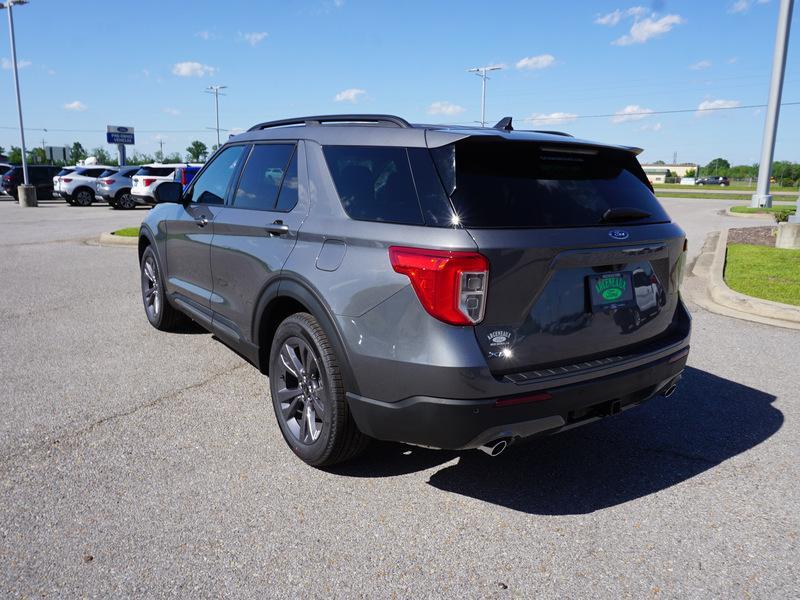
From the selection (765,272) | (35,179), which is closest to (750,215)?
(765,272)

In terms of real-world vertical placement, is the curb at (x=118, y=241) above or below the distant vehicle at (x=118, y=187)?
below

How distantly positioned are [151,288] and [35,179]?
93.0 ft

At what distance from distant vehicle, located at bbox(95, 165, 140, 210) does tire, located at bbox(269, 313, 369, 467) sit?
2418cm

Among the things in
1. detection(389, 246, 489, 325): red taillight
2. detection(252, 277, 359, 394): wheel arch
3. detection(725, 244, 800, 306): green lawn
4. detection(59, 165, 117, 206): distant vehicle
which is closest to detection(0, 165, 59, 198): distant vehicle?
detection(59, 165, 117, 206): distant vehicle

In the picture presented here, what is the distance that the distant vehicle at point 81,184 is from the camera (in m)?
27.4

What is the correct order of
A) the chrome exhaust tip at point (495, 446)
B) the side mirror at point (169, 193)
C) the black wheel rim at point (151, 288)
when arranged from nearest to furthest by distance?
the chrome exhaust tip at point (495, 446)
the side mirror at point (169, 193)
the black wheel rim at point (151, 288)

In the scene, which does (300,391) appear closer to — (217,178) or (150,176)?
(217,178)

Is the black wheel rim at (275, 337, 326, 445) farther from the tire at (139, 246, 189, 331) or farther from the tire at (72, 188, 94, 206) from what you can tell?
the tire at (72, 188, 94, 206)

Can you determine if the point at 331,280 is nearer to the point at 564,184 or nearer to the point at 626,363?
the point at 564,184

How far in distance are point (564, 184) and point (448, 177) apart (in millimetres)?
642

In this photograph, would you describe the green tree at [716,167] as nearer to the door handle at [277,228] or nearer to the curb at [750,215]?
the curb at [750,215]

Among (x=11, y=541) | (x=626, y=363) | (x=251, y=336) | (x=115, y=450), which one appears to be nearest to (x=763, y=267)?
(x=626, y=363)

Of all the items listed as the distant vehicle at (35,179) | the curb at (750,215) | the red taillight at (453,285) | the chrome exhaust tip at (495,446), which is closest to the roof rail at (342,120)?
the red taillight at (453,285)

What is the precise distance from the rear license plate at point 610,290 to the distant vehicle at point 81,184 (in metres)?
27.9
